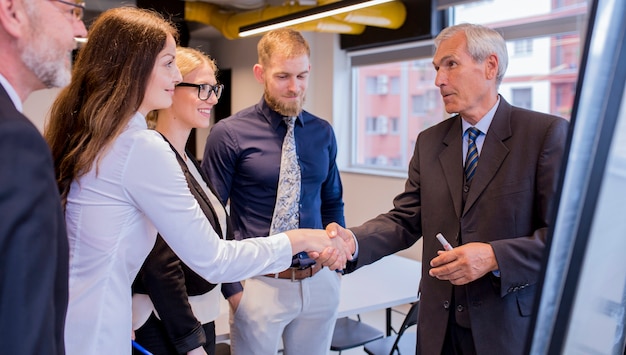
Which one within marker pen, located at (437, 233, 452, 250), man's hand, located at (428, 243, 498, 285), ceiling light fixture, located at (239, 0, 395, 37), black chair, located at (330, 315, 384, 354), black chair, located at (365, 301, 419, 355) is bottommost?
black chair, located at (330, 315, 384, 354)

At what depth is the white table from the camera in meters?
2.71

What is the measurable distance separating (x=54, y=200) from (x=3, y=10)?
0.31 m

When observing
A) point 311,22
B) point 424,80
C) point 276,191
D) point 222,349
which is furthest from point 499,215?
point 424,80

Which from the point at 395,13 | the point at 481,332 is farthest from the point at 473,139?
the point at 395,13

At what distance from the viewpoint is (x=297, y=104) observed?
93.3 inches

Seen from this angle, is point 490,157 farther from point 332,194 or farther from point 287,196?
point 332,194

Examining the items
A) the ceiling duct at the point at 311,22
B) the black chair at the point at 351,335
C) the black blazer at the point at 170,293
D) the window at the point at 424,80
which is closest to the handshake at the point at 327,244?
the black blazer at the point at 170,293

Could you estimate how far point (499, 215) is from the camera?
1633 millimetres

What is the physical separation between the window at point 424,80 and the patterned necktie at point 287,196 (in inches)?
95.1

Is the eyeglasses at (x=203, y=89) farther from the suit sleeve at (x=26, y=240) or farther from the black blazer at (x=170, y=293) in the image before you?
the suit sleeve at (x=26, y=240)

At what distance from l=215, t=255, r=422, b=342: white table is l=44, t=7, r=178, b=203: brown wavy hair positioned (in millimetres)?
1299

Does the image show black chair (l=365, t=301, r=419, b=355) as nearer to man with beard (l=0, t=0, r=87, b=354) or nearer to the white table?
the white table

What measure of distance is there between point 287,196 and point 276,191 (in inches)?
2.0

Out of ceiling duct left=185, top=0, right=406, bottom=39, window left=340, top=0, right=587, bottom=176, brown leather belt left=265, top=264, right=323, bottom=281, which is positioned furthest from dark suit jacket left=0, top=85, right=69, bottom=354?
ceiling duct left=185, top=0, right=406, bottom=39
